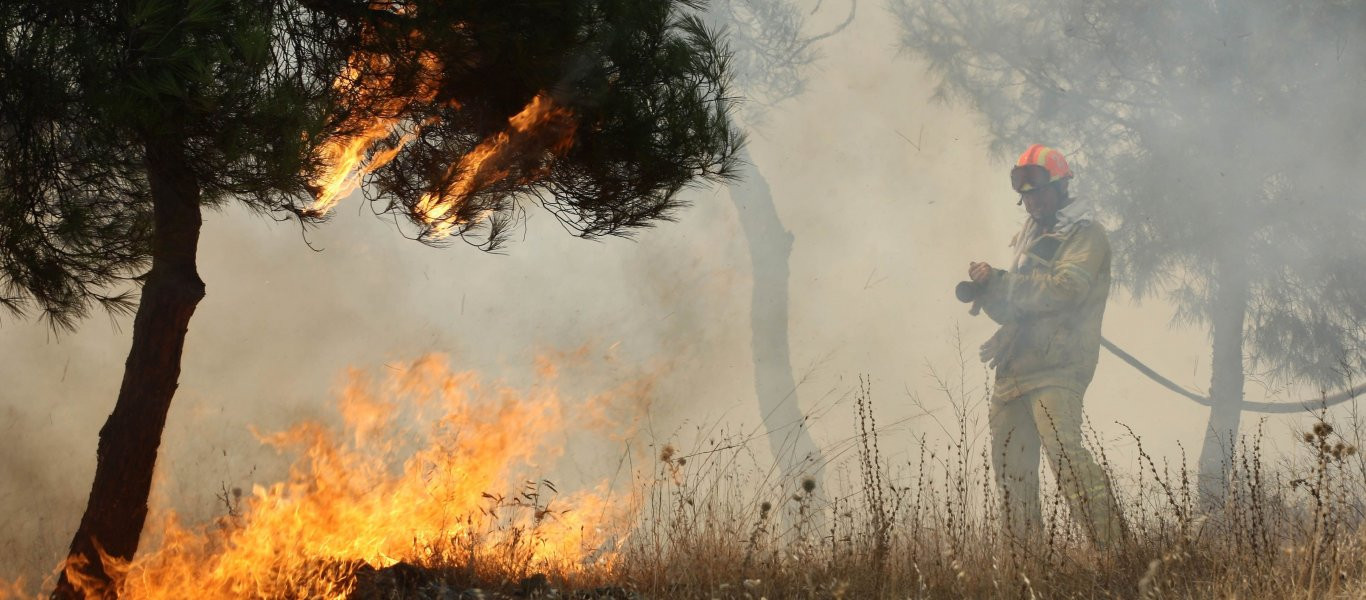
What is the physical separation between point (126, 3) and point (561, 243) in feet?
24.5

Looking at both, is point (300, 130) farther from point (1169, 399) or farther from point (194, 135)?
point (1169, 399)

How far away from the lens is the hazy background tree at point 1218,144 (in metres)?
6.96

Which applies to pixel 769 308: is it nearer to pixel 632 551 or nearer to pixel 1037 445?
pixel 1037 445

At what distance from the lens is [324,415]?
8.32 m

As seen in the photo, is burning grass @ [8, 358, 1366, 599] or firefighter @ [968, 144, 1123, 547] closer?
burning grass @ [8, 358, 1366, 599]

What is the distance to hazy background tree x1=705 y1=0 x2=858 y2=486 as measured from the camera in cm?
952

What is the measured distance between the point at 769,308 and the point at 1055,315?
484cm

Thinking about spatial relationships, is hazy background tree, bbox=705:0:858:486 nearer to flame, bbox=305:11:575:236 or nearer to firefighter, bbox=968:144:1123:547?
firefighter, bbox=968:144:1123:547

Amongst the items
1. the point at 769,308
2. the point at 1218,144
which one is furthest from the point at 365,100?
the point at 769,308

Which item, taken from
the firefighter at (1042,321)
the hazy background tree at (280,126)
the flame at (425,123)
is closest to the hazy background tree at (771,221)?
the firefighter at (1042,321)

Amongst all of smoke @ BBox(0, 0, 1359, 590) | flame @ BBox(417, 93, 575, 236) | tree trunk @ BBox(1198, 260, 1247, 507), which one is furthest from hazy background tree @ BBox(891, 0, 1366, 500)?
flame @ BBox(417, 93, 575, 236)

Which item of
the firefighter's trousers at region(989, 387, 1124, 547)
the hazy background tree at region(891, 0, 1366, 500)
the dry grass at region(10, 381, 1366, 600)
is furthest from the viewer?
the hazy background tree at region(891, 0, 1366, 500)

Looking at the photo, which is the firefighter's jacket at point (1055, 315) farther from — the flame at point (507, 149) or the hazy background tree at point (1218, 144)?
the flame at point (507, 149)

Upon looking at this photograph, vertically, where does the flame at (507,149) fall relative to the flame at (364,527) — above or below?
above
